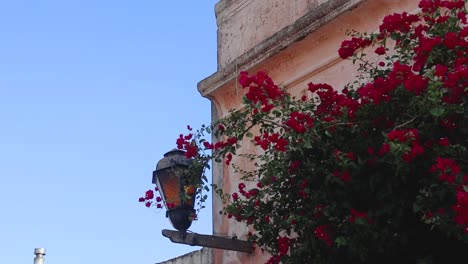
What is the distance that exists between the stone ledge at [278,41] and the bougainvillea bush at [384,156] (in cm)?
136

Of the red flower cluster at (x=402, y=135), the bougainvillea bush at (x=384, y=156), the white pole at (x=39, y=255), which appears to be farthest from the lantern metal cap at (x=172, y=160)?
the white pole at (x=39, y=255)

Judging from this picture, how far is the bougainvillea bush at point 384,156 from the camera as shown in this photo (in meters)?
4.02

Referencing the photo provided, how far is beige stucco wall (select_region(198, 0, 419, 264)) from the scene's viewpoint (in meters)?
6.21

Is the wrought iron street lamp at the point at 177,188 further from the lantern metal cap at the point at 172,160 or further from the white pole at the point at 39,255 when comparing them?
the white pole at the point at 39,255

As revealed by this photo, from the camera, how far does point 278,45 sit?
6.64m

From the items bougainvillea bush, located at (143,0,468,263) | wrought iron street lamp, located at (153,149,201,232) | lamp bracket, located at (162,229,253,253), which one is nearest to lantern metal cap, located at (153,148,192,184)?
wrought iron street lamp, located at (153,149,201,232)

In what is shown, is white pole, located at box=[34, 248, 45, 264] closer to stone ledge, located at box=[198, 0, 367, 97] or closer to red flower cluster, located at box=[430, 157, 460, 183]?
stone ledge, located at box=[198, 0, 367, 97]

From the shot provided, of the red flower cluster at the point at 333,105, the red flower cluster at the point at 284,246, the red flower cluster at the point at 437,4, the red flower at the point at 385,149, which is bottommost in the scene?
the red flower cluster at the point at 284,246

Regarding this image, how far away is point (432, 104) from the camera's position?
159 inches

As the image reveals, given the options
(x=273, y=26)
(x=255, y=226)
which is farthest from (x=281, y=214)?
(x=273, y=26)

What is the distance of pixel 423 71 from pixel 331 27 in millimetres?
1934

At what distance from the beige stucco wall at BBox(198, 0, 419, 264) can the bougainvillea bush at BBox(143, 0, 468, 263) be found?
1.31 meters

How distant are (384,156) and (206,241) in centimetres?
203

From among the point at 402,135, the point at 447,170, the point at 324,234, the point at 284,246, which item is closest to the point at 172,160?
the point at 284,246
